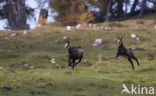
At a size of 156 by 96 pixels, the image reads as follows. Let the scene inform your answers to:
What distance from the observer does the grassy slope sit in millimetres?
11734

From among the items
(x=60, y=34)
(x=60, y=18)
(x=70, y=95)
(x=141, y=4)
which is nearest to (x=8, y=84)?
(x=70, y=95)

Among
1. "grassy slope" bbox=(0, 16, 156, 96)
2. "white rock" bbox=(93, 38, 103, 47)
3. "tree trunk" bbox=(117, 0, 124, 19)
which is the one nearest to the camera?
"grassy slope" bbox=(0, 16, 156, 96)

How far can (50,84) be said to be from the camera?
40.2 feet

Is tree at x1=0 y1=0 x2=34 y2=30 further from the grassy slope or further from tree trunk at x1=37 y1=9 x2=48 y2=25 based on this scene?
the grassy slope

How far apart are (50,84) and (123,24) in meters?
25.6

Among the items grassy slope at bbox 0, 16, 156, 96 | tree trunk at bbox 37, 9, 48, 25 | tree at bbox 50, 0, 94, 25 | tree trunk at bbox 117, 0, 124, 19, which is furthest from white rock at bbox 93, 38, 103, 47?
tree trunk at bbox 117, 0, 124, 19

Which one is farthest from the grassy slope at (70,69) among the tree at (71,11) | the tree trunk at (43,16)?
the tree at (71,11)

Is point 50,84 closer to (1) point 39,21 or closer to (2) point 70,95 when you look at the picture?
(2) point 70,95

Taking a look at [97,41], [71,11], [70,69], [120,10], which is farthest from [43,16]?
[70,69]

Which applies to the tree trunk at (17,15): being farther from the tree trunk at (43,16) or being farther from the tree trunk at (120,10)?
the tree trunk at (120,10)

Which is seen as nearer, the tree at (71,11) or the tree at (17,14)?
the tree at (17,14)

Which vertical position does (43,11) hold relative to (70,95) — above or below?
above

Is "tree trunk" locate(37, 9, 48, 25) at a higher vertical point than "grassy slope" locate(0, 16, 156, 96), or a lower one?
higher

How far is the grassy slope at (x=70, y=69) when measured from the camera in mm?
11734
